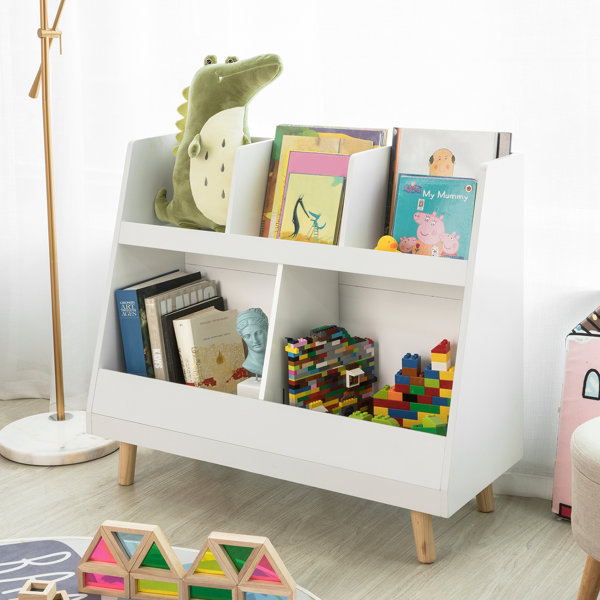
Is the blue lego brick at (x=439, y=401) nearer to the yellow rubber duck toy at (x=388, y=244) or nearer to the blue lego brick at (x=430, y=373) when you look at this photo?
the blue lego brick at (x=430, y=373)

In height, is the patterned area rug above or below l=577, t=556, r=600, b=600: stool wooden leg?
below

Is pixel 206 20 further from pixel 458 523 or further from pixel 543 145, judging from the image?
pixel 458 523

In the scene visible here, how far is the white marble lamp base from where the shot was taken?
2.30 meters

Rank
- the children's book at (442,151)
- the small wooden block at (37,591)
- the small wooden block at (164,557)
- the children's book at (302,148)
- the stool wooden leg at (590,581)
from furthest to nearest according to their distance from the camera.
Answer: the children's book at (302,148) → the children's book at (442,151) → the stool wooden leg at (590,581) → the small wooden block at (164,557) → the small wooden block at (37,591)

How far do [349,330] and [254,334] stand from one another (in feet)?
0.75

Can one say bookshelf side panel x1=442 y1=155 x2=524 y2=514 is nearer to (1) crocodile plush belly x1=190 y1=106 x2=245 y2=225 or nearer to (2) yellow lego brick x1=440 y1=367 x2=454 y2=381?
(2) yellow lego brick x1=440 y1=367 x2=454 y2=381

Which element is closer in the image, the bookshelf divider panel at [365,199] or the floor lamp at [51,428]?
the bookshelf divider panel at [365,199]

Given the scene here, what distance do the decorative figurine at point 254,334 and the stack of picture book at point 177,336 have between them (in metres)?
0.12

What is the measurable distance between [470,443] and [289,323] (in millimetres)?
443

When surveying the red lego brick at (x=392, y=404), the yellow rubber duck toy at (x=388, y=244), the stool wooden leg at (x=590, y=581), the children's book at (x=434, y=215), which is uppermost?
the children's book at (x=434, y=215)

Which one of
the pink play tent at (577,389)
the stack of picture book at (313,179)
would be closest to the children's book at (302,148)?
the stack of picture book at (313,179)

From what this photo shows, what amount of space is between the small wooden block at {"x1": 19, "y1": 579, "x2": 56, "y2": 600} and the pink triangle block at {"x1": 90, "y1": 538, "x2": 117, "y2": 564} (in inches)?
4.9

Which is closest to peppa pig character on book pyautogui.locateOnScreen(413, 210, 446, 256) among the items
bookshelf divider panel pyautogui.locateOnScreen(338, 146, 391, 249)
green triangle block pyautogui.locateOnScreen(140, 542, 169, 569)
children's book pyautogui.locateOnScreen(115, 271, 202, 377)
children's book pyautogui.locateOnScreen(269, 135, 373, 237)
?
bookshelf divider panel pyautogui.locateOnScreen(338, 146, 391, 249)

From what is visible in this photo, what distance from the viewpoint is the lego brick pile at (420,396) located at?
181 cm
